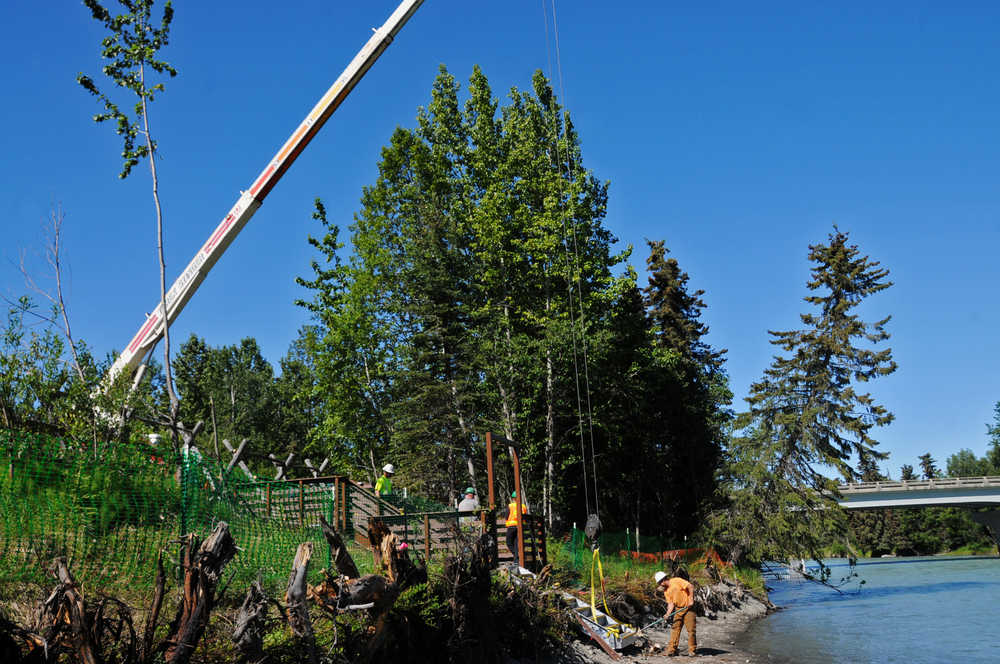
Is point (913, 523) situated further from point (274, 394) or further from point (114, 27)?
point (114, 27)

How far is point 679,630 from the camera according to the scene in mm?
16125

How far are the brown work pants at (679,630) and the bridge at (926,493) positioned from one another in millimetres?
41018

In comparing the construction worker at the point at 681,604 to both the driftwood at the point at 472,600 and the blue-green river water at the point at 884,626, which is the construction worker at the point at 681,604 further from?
the driftwood at the point at 472,600

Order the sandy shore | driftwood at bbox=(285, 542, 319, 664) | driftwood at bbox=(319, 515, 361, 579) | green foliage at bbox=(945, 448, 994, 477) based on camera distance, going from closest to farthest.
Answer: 1. driftwood at bbox=(285, 542, 319, 664)
2. driftwood at bbox=(319, 515, 361, 579)
3. the sandy shore
4. green foliage at bbox=(945, 448, 994, 477)

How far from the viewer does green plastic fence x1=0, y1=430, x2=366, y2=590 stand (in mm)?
8086

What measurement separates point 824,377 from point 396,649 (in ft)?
106

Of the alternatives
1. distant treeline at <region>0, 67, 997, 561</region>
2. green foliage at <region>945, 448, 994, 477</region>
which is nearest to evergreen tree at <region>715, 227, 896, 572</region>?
distant treeline at <region>0, 67, 997, 561</region>

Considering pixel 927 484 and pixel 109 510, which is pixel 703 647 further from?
pixel 927 484

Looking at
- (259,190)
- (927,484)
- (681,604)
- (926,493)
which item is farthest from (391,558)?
(926,493)

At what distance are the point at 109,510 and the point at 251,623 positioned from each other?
320cm

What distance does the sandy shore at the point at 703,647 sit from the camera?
1400cm

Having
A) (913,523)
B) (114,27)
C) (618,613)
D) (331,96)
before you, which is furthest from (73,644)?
(913,523)

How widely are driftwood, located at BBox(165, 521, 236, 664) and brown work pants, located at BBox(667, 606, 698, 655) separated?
11694mm

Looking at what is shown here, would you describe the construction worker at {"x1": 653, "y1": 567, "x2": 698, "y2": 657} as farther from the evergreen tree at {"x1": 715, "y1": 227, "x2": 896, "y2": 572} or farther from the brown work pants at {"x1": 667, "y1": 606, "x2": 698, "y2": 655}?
the evergreen tree at {"x1": 715, "y1": 227, "x2": 896, "y2": 572}
